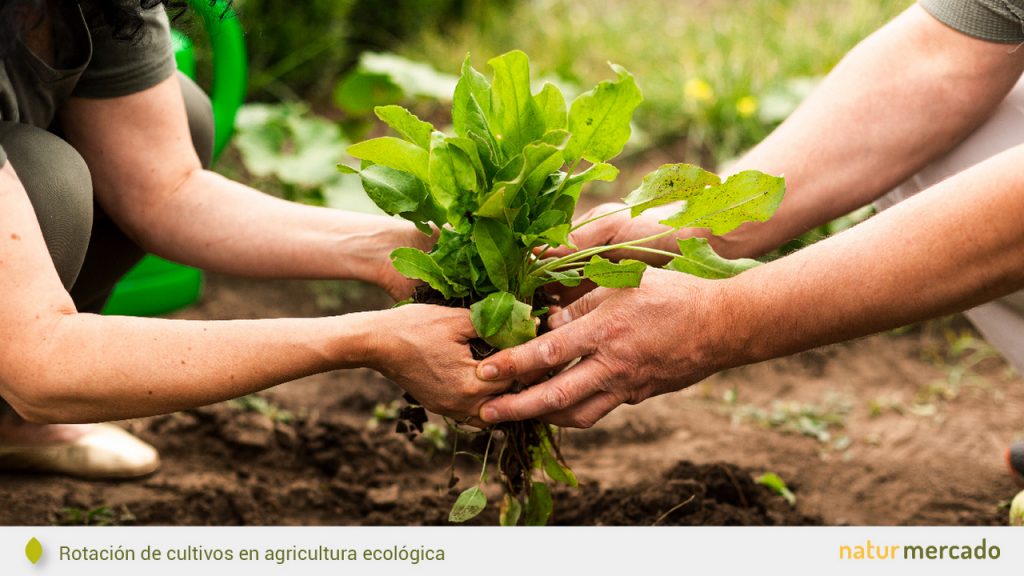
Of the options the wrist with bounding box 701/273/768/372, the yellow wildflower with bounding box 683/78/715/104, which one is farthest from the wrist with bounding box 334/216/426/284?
the yellow wildflower with bounding box 683/78/715/104

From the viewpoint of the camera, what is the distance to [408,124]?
1684mm

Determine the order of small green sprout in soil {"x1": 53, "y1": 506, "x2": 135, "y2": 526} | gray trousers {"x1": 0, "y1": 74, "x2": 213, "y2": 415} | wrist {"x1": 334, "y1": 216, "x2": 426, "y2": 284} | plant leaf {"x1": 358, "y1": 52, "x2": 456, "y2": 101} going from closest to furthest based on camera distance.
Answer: gray trousers {"x1": 0, "y1": 74, "x2": 213, "y2": 415}
wrist {"x1": 334, "y1": 216, "x2": 426, "y2": 284}
small green sprout in soil {"x1": 53, "y1": 506, "x2": 135, "y2": 526}
plant leaf {"x1": 358, "y1": 52, "x2": 456, "y2": 101}

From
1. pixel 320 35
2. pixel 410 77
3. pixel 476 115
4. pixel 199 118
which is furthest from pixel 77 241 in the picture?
pixel 320 35

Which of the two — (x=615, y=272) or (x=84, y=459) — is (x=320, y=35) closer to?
(x=84, y=459)

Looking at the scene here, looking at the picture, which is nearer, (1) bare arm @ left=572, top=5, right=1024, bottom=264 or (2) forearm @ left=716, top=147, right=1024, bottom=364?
(2) forearm @ left=716, top=147, right=1024, bottom=364

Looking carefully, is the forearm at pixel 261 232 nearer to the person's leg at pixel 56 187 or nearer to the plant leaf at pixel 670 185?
the person's leg at pixel 56 187

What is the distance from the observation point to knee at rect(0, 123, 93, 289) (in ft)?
5.66

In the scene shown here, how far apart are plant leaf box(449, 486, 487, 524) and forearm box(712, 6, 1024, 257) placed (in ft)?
2.29

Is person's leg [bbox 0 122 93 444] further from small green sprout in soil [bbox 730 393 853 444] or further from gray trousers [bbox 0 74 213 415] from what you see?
small green sprout in soil [bbox 730 393 853 444]

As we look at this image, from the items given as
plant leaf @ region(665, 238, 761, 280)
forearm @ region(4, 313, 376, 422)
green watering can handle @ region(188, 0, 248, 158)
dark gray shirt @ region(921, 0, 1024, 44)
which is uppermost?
dark gray shirt @ region(921, 0, 1024, 44)

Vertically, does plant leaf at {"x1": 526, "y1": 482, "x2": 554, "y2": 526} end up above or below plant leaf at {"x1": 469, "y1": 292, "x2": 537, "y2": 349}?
below

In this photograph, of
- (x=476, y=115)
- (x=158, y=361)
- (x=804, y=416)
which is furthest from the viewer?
(x=804, y=416)

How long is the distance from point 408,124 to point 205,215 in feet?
1.81

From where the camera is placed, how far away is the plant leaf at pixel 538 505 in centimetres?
188
